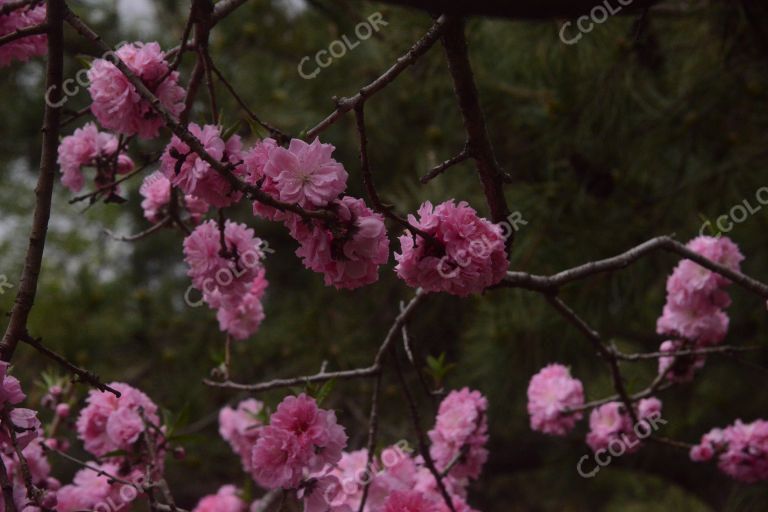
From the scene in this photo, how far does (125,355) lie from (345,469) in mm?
2078

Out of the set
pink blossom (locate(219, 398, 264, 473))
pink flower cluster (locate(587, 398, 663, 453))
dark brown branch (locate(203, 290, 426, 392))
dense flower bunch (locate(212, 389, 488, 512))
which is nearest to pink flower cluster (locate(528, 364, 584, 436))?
pink flower cluster (locate(587, 398, 663, 453))

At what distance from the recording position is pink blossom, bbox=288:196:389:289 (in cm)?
80

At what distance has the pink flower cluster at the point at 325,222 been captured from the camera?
2.61ft

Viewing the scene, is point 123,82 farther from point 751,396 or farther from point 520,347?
point 751,396

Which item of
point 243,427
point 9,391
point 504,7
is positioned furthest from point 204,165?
point 243,427

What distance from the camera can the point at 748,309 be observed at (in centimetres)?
245

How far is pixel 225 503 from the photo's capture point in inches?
77.5

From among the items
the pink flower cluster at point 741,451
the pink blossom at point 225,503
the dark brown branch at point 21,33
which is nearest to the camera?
the dark brown branch at point 21,33

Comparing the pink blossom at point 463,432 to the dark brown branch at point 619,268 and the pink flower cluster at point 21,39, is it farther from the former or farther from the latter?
the pink flower cluster at point 21,39

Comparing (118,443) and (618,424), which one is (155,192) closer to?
(118,443)

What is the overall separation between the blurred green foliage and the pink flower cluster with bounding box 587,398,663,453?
70 mm

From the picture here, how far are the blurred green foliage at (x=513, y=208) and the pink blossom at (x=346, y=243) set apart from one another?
15.9 inches

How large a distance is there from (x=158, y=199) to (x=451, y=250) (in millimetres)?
650

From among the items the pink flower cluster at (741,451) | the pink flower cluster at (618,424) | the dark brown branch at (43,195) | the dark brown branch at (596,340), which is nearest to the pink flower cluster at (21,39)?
the dark brown branch at (43,195)
